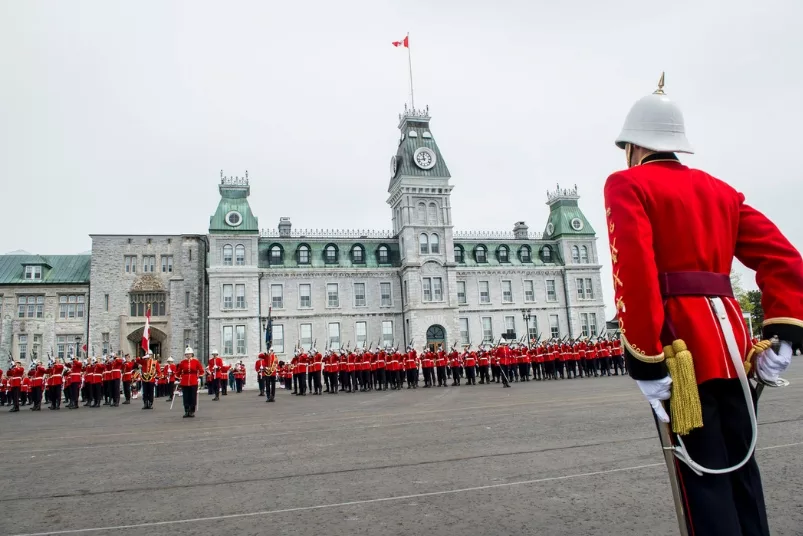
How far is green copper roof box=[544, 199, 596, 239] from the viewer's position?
194ft

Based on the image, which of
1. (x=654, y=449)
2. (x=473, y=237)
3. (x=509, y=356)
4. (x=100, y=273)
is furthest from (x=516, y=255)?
(x=654, y=449)

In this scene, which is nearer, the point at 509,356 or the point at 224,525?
the point at 224,525

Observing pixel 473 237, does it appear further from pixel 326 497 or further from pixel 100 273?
pixel 326 497

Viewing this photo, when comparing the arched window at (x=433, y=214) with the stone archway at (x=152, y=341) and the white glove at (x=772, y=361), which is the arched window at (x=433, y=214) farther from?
the white glove at (x=772, y=361)

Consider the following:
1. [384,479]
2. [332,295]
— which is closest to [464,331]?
[332,295]

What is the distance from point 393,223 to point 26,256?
33839 mm

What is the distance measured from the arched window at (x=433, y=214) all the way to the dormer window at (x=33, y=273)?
3526cm

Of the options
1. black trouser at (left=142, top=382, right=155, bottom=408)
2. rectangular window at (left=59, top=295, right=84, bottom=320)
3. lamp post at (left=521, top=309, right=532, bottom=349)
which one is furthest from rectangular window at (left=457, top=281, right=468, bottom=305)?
black trouser at (left=142, top=382, right=155, bottom=408)

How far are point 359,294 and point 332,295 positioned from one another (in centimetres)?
254

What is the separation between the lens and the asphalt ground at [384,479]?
4.61 meters

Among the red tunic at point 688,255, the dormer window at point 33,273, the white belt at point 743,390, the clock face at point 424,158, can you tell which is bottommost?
the white belt at point 743,390

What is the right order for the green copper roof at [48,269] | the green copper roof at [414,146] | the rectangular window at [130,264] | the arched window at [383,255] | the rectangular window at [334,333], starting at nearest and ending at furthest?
1. the green copper roof at [48,269]
2. the rectangular window at [130,264]
3. the rectangular window at [334,333]
4. the green copper roof at [414,146]
5. the arched window at [383,255]

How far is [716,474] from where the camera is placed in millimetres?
2975

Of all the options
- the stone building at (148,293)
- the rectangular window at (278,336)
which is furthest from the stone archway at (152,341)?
the rectangular window at (278,336)
